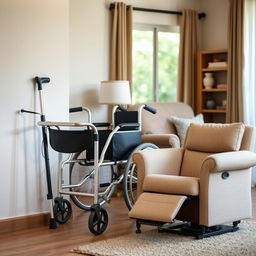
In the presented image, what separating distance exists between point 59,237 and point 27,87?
1.30 metres

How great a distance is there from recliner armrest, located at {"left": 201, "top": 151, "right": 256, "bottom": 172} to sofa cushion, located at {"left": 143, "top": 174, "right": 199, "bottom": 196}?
0.16 m

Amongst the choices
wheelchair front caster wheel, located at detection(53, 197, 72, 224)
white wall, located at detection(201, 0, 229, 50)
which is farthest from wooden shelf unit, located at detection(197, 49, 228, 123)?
wheelchair front caster wheel, located at detection(53, 197, 72, 224)

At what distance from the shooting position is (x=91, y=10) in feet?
22.8

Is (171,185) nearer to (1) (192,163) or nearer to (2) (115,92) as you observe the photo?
(1) (192,163)

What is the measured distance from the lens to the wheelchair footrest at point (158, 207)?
13.8 feet

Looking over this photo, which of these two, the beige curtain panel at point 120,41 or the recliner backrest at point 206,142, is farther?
the beige curtain panel at point 120,41

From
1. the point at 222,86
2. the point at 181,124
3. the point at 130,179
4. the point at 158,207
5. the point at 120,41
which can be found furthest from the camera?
the point at 222,86

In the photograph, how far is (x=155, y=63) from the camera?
7.85m

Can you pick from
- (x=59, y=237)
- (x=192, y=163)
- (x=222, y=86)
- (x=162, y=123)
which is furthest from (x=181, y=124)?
(x=59, y=237)

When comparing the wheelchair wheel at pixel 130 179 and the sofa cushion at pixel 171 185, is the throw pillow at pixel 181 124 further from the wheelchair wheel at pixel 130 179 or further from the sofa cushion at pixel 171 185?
the sofa cushion at pixel 171 185

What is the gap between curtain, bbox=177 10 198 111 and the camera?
7855mm

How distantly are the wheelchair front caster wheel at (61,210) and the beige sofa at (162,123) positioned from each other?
64.0 inches

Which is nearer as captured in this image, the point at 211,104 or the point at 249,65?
the point at 249,65

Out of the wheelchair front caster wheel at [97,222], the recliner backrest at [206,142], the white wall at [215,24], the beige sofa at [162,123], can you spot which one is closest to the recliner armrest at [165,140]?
the beige sofa at [162,123]
